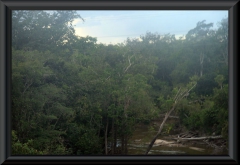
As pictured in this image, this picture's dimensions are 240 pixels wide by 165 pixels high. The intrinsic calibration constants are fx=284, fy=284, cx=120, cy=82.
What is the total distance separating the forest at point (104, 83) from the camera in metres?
2.58

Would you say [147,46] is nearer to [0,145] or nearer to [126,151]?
[126,151]

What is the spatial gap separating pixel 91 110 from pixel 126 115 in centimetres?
33

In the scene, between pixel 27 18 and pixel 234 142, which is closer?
pixel 234 142

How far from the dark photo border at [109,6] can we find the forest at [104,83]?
0.67 metres

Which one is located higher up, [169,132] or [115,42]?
[115,42]

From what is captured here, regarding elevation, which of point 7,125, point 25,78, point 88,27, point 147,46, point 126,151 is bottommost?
point 126,151

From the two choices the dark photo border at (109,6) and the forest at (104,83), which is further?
the forest at (104,83)

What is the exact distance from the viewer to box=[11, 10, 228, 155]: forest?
2.58 meters

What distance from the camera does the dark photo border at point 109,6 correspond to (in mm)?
1824

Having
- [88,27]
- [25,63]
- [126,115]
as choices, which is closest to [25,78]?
[25,63]

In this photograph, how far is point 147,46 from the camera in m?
2.69

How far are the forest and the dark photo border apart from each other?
0.67 m

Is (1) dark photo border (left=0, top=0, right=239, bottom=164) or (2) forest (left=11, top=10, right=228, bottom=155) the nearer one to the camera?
(1) dark photo border (left=0, top=0, right=239, bottom=164)

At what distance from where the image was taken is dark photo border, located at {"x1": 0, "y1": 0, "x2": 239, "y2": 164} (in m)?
1.82
